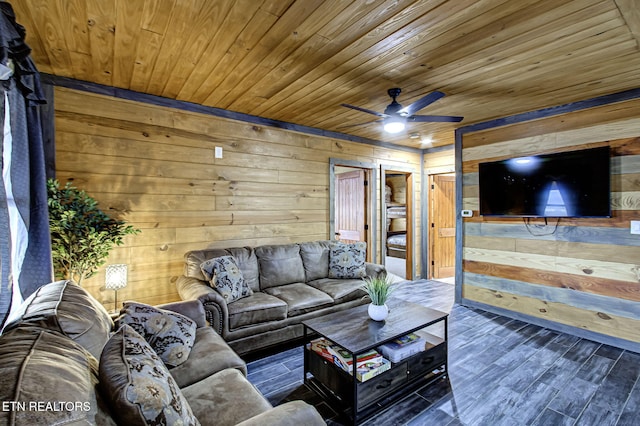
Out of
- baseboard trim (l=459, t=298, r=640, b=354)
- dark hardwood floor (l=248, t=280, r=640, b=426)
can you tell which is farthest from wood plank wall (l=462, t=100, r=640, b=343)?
dark hardwood floor (l=248, t=280, r=640, b=426)

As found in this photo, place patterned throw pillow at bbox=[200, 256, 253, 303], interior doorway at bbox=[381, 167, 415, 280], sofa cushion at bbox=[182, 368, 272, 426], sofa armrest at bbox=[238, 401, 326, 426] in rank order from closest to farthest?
sofa armrest at bbox=[238, 401, 326, 426] → sofa cushion at bbox=[182, 368, 272, 426] → patterned throw pillow at bbox=[200, 256, 253, 303] → interior doorway at bbox=[381, 167, 415, 280]

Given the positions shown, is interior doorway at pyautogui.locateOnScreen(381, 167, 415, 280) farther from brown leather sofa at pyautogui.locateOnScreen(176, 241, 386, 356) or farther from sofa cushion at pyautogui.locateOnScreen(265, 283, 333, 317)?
sofa cushion at pyautogui.locateOnScreen(265, 283, 333, 317)

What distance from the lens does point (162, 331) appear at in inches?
72.5

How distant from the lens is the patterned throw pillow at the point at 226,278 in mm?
2873

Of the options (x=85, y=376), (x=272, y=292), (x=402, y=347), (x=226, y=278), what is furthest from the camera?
(x=272, y=292)

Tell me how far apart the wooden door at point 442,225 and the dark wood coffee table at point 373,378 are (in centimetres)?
360

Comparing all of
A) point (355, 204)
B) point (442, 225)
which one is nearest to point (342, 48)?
point (355, 204)

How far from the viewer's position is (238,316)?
2.72 m

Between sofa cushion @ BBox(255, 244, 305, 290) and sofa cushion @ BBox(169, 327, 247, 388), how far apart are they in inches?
58.0

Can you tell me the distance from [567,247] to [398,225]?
550cm

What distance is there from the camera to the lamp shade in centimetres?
265

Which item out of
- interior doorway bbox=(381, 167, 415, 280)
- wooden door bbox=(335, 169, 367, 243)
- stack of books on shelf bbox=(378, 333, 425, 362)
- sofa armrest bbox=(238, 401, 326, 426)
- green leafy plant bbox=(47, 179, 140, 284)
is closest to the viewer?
sofa armrest bbox=(238, 401, 326, 426)

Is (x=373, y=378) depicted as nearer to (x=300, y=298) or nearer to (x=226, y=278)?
(x=300, y=298)

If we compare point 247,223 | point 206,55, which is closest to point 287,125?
point 247,223
